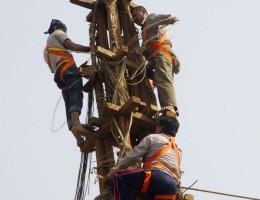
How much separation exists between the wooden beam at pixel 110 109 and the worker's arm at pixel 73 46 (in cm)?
168

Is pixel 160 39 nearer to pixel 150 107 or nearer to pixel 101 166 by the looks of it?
pixel 150 107

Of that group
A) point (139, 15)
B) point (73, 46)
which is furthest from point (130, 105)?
point (139, 15)

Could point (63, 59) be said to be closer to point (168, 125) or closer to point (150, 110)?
point (150, 110)

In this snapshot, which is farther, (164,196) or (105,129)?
(105,129)

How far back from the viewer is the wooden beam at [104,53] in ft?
31.2

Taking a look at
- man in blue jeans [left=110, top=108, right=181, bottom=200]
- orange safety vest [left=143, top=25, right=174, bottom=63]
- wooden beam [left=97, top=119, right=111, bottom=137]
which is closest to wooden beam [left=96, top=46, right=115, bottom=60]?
orange safety vest [left=143, top=25, right=174, bottom=63]

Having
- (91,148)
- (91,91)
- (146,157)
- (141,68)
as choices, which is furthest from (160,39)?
(146,157)

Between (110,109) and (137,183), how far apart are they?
1474mm

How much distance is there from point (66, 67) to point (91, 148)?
1.40 m

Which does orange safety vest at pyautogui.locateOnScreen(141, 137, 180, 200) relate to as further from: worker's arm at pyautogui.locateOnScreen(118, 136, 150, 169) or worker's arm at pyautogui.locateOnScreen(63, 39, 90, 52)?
worker's arm at pyautogui.locateOnScreen(63, 39, 90, 52)

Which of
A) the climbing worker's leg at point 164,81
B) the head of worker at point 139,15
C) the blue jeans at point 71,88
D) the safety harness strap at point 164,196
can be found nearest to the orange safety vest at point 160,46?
the climbing worker's leg at point 164,81

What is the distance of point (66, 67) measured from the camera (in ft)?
33.5

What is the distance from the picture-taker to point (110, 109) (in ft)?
29.0

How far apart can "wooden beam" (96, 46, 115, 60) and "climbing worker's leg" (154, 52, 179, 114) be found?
643mm
